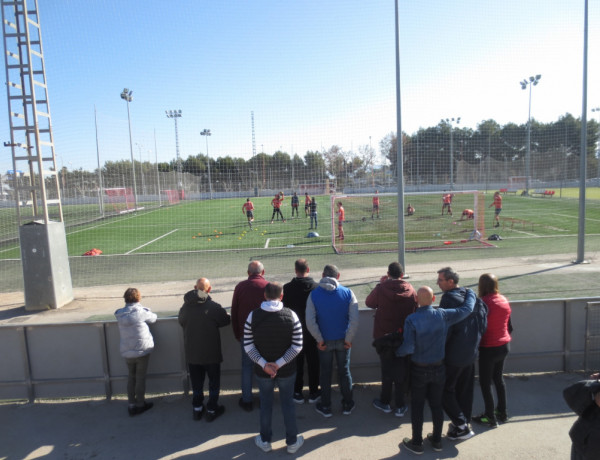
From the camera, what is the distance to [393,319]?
444 cm

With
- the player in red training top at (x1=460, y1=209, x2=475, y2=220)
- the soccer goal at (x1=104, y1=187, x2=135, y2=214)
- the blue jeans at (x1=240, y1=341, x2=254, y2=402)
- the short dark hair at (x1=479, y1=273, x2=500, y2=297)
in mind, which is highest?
the soccer goal at (x1=104, y1=187, x2=135, y2=214)

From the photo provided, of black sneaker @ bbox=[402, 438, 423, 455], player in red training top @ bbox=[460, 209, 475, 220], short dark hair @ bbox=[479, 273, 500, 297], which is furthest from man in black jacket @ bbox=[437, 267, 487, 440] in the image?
player in red training top @ bbox=[460, 209, 475, 220]

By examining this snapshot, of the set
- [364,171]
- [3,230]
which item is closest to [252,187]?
[364,171]

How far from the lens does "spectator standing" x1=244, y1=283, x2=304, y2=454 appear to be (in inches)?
149

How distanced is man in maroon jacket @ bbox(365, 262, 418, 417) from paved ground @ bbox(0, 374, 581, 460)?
8.3 inches

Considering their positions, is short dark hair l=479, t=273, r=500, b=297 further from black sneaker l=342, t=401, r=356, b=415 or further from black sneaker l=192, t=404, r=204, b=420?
black sneaker l=192, t=404, r=204, b=420

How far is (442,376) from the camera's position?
3.88 meters

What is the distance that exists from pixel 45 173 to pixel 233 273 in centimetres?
567

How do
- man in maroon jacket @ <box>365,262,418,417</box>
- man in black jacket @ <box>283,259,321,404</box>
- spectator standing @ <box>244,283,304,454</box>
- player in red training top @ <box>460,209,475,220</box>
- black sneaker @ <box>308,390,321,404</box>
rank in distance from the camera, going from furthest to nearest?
player in red training top @ <box>460,209,475,220</box> < black sneaker @ <box>308,390,321,404</box> < man in black jacket @ <box>283,259,321,404</box> < man in maroon jacket @ <box>365,262,418,417</box> < spectator standing @ <box>244,283,304,454</box>

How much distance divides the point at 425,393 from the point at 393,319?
80cm

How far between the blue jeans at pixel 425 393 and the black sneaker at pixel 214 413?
2.09 m

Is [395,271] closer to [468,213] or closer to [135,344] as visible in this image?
[135,344]

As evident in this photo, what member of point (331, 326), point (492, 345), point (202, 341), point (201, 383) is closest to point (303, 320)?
point (331, 326)

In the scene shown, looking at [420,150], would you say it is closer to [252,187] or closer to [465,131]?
[465,131]
